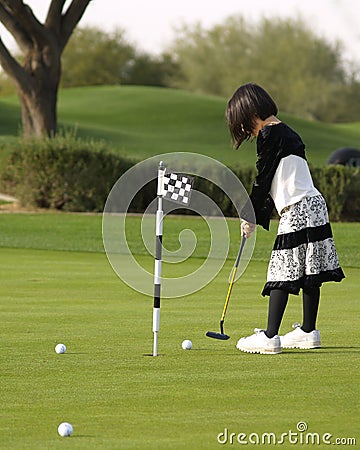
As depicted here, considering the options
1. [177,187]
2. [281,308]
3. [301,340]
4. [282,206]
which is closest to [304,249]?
[282,206]

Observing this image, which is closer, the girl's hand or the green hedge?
the girl's hand

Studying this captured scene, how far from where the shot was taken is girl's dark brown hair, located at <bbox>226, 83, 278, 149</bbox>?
7.84 metres

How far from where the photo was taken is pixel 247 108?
7.86 m

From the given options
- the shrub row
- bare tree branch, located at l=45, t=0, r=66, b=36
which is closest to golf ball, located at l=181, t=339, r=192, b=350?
the shrub row

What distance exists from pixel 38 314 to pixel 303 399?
14.6 ft

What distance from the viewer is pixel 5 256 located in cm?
1711

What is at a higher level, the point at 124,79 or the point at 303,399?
the point at 124,79

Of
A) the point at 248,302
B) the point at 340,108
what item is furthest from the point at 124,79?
the point at 248,302

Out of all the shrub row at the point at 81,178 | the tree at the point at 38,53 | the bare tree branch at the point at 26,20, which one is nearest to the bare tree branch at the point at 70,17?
the tree at the point at 38,53

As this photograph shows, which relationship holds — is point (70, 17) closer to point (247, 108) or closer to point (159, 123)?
point (247, 108)

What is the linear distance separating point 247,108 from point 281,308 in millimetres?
1494

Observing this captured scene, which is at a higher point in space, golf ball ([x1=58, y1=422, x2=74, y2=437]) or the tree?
the tree

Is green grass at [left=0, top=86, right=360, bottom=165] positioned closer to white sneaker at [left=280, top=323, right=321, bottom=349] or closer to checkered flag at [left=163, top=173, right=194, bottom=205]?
white sneaker at [left=280, top=323, right=321, bottom=349]

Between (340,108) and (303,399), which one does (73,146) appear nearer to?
(303,399)
